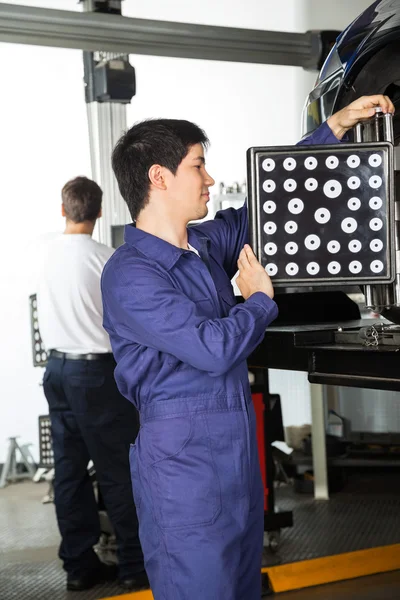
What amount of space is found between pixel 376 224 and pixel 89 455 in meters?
1.99

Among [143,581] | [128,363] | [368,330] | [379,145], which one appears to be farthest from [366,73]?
[143,581]

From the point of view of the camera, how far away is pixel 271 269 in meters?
1.70

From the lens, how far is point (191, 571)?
5.73 ft

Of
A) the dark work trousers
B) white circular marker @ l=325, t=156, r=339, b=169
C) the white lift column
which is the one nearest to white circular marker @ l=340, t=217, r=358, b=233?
white circular marker @ l=325, t=156, r=339, b=169

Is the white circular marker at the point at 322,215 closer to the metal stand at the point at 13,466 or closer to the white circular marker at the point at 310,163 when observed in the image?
the white circular marker at the point at 310,163

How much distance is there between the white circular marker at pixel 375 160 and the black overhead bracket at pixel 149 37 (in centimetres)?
174

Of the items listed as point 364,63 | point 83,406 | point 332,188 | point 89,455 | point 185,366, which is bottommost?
point 89,455

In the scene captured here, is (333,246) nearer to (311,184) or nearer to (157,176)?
(311,184)

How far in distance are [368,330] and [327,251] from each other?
0.21 m

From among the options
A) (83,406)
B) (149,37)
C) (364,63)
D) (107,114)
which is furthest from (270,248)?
(107,114)

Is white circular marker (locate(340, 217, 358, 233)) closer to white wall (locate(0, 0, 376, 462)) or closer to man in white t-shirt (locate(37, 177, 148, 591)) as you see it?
man in white t-shirt (locate(37, 177, 148, 591))

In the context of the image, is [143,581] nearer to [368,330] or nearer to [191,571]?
[191,571]

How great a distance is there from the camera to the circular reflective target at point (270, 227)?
5.52 feet

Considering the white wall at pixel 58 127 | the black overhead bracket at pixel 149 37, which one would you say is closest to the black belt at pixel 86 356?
the black overhead bracket at pixel 149 37
